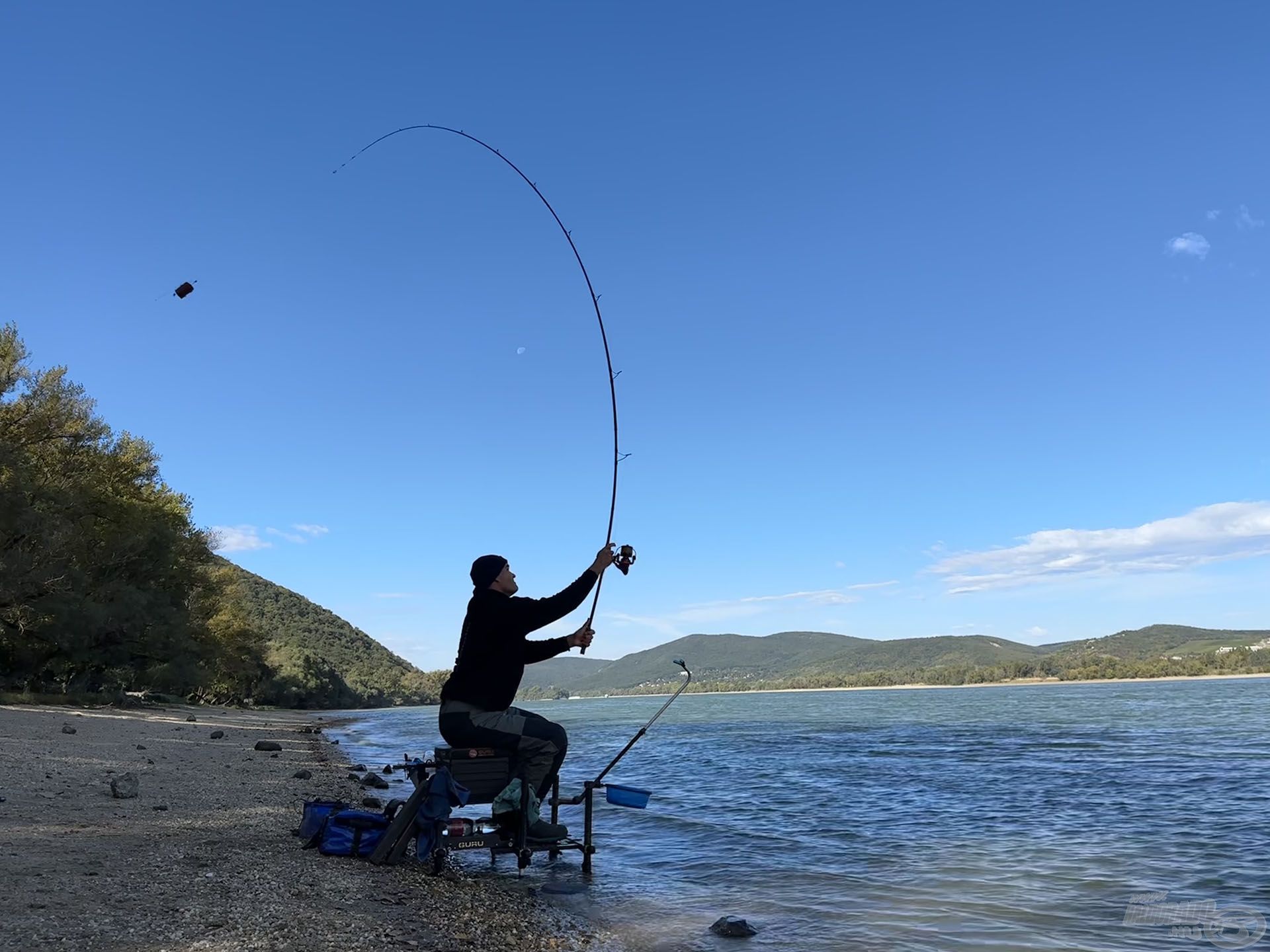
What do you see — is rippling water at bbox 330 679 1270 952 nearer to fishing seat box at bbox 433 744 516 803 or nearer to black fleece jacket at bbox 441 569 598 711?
fishing seat box at bbox 433 744 516 803

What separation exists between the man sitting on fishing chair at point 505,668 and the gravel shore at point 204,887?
40.6 inches

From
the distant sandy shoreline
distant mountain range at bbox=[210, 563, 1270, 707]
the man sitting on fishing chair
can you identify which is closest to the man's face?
the man sitting on fishing chair

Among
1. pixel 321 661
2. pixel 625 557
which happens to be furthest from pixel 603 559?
pixel 321 661

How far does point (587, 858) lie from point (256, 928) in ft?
13.0

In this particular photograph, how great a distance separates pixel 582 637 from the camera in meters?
7.03

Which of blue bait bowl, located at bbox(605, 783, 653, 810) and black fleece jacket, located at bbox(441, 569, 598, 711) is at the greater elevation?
black fleece jacket, located at bbox(441, 569, 598, 711)

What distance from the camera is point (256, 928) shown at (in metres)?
4.73

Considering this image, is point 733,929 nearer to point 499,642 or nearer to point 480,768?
point 480,768

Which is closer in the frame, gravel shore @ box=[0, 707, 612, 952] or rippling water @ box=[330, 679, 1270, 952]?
gravel shore @ box=[0, 707, 612, 952]

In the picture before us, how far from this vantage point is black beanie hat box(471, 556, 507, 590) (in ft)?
22.6

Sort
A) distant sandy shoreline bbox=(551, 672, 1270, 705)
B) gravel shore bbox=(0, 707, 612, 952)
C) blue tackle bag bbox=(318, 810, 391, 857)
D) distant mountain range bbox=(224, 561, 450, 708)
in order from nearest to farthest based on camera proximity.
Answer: gravel shore bbox=(0, 707, 612, 952)
blue tackle bag bbox=(318, 810, 391, 857)
distant mountain range bbox=(224, 561, 450, 708)
distant sandy shoreline bbox=(551, 672, 1270, 705)

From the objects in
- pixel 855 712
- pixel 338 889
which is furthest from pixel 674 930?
pixel 855 712

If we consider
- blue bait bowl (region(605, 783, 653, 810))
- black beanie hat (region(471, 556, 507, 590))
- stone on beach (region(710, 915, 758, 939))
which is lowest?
stone on beach (region(710, 915, 758, 939))

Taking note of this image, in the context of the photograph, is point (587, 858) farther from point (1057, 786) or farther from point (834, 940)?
point (1057, 786)
